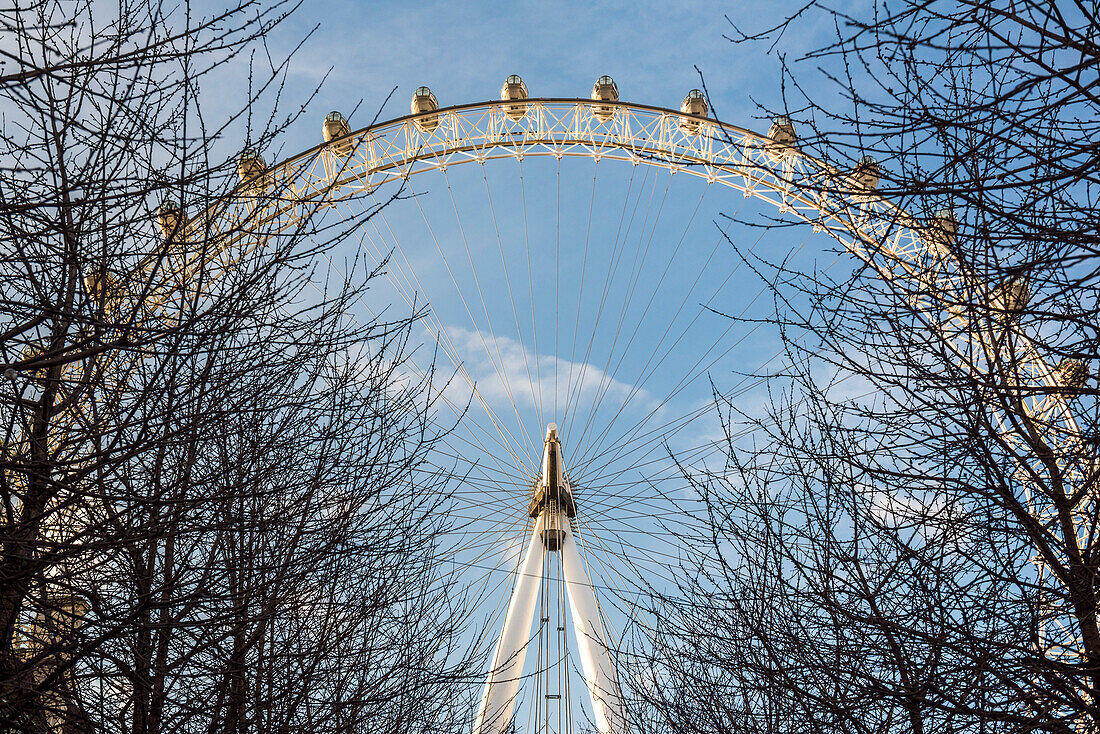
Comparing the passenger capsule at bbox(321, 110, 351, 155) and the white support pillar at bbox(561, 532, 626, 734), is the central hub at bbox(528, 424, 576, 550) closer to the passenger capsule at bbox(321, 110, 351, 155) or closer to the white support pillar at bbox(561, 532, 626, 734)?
the white support pillar at bbox(561, 532, 626, 734)

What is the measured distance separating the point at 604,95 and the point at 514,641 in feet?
37.0

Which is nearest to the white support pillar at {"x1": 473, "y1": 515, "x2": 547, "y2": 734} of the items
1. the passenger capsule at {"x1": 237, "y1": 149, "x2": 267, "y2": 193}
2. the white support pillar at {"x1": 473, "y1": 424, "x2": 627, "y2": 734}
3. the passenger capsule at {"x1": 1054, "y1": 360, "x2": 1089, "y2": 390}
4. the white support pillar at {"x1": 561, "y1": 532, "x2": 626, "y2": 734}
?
the white support pillar at {"x1": 473, "y1": 424, "x2": 627, "y2": 734}

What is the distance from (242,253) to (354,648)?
3.90m

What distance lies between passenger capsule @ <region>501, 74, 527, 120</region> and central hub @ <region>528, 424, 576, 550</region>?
675 cm

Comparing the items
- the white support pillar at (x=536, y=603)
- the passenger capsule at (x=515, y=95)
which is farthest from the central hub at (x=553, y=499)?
the passenger capsule at (x=515, y=95)

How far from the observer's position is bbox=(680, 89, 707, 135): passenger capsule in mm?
20594

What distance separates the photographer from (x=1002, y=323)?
438cm

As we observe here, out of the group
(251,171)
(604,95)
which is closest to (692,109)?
(604,95)

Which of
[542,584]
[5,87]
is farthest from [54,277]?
[542,584]

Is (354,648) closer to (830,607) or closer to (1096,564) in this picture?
(830,607)

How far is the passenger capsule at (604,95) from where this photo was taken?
20859mm

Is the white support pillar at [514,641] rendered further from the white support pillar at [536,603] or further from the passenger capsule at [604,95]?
the passenger capsule at [604,95]

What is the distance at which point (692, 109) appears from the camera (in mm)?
20625

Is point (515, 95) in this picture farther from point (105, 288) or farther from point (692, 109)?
point (105, 288)
